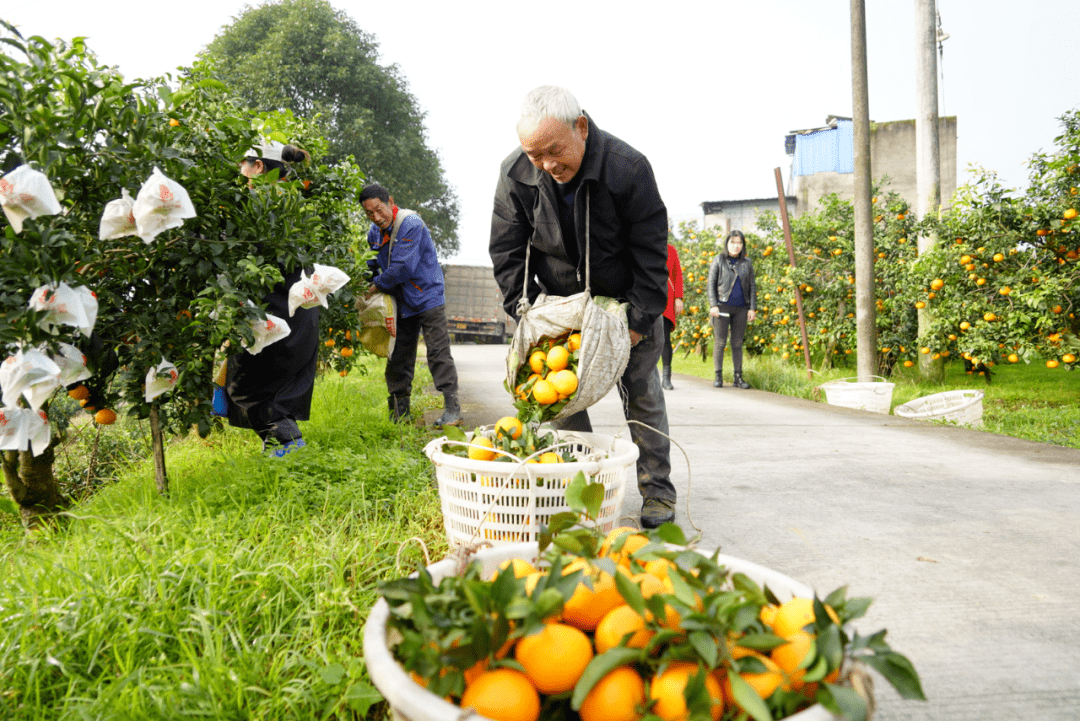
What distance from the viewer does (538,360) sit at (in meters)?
2.65

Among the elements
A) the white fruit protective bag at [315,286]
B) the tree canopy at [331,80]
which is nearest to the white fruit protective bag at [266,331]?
the white fruit protective bag at [315,286]

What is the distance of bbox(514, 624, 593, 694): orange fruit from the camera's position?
1107 millimetres

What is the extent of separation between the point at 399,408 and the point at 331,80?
75.8 ft

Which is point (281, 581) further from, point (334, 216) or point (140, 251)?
point (334, 216)

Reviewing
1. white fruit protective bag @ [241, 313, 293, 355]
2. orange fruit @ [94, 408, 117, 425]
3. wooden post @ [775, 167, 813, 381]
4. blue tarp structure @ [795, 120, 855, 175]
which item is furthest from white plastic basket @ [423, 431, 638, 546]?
blue tarp structure @ [795, 120, 855, 175]

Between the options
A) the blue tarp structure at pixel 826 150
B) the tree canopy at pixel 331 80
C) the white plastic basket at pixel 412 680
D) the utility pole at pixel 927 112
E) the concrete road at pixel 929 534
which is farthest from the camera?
the tree canopy at pixel 331 80

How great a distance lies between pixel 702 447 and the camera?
15.0 ft

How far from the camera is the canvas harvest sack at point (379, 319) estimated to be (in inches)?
191

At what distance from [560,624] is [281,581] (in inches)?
45.8

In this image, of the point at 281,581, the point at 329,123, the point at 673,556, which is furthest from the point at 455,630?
the point at 329,123

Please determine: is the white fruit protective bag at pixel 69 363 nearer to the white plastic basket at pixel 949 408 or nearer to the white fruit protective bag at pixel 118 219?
the white fruit protective bag at pixel 118 219

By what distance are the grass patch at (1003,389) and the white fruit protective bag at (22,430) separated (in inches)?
246

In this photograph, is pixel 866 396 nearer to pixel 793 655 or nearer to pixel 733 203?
pixel 793 655

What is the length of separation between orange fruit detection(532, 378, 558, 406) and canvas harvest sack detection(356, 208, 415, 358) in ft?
8.63
